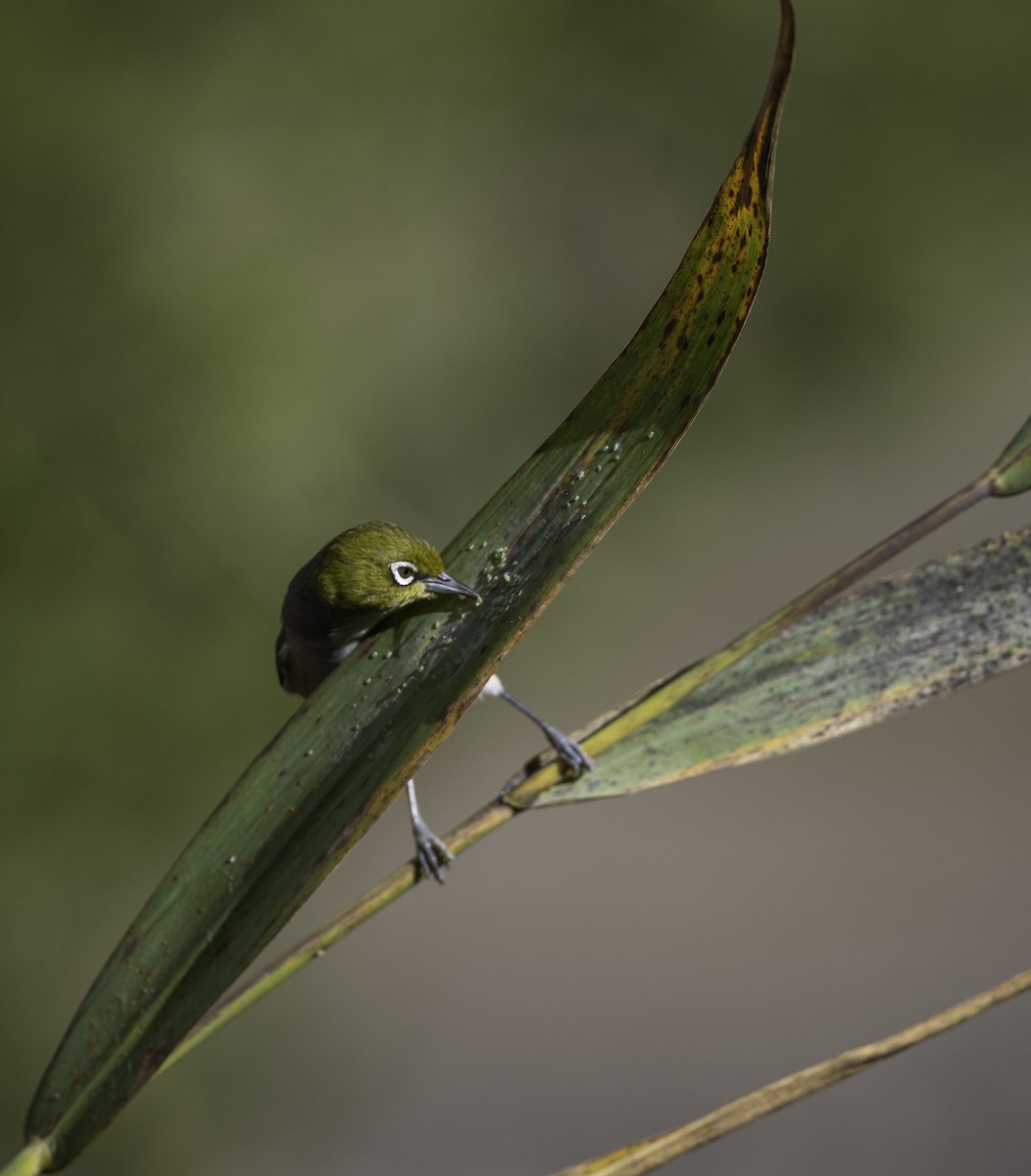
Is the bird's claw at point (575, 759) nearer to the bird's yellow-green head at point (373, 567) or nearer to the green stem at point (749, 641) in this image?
the green stem at point (749, 641)

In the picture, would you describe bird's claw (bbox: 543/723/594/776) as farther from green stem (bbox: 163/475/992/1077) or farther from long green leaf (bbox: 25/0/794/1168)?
long green leaf (bbox: 25/0/794/1168)

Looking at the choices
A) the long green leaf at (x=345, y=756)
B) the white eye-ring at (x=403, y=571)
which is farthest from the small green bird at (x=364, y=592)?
the long green leaf at (x=345, y=756)

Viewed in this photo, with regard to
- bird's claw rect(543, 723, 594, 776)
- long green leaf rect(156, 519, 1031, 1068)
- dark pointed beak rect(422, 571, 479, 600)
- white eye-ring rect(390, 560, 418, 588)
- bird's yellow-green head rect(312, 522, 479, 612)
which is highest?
bird's yellow-green head rect(312, 522, 479, 612)

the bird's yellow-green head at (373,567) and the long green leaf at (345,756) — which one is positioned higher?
the bird's yellow-green head at (373,567)

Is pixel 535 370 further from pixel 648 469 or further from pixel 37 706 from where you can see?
pixel 648 469

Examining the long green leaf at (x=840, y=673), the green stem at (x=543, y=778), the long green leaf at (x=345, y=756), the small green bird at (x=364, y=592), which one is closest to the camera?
the long green leaf at (x=345, y=756)

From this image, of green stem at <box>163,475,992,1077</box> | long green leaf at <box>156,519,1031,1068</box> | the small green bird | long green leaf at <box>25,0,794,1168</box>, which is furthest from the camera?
the small green bird

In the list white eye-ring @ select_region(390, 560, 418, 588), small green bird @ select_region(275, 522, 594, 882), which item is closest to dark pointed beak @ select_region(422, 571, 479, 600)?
small green bird @ select_region(275, 522, 594, 882)

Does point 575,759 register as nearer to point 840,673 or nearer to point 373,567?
point 840,673
